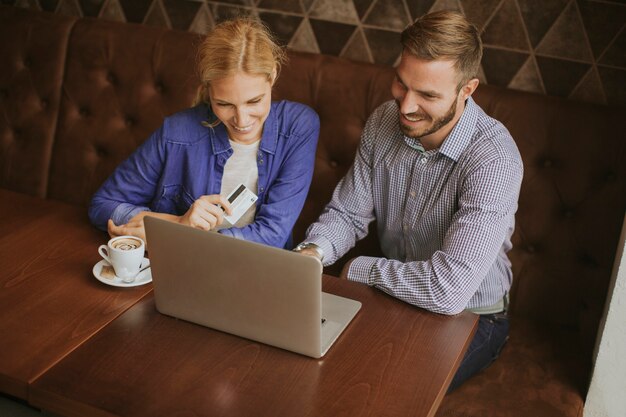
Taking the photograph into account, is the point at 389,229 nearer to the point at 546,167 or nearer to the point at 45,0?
the point at 546,167

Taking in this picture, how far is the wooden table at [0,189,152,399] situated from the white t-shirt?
1.08 feet

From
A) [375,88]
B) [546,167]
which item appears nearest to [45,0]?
[375,88]

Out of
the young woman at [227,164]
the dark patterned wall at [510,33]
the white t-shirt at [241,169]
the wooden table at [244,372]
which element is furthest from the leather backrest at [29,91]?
the wooden table at [244,372]

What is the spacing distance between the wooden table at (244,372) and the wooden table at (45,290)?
1.4 inches

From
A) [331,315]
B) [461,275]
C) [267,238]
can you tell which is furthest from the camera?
[267,238]

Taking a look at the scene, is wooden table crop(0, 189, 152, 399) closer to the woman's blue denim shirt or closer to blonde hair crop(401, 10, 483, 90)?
the woman's blue denim shirt

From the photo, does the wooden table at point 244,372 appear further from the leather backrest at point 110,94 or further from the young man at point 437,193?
the leather backrest at point 110,94

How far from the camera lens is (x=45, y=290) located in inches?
57.7

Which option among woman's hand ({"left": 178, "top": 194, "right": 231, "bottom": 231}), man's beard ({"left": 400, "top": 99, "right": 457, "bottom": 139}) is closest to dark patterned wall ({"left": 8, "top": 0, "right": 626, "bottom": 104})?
man's beard ({"left": 400, "top": 99, "right": 457, "bottom": 139})

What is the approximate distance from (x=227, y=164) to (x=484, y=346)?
A: 0.75 metres

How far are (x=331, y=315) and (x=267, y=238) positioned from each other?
0.43 meters

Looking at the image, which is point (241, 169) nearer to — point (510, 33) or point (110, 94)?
point (110, 94)

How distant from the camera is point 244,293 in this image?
1.28 metres

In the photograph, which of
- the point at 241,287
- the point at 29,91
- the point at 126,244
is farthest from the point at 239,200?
the point at 29,91
